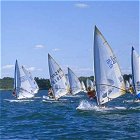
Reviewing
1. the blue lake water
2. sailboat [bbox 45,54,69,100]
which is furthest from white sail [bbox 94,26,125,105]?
sailboat [bbox 45,54,69,100]

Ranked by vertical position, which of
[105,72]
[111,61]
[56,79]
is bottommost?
[56,79]

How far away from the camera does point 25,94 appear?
236 ft

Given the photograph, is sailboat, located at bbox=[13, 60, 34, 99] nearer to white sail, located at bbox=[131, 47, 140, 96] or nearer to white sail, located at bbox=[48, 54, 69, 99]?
white sail, located at bbox=[48, 54, 69, 99]

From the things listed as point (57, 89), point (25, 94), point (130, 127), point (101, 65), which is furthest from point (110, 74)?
point (25, 94)

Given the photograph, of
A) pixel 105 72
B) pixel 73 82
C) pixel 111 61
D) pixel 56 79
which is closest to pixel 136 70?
pixel 56 79

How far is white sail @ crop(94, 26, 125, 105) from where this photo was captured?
40.8 meters

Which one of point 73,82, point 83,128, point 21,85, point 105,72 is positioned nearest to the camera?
point 83,128

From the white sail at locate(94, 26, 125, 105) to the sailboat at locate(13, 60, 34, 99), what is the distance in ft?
90.9

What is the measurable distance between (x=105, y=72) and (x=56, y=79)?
2529cm

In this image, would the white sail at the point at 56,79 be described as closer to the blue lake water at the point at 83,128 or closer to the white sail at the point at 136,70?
the white sail at the point at 136,70

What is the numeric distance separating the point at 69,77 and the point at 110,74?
167ft

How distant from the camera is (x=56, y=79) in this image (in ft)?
217

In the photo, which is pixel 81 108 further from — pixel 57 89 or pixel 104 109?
pixel 57 89

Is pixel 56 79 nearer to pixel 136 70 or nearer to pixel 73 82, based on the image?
pixel 136 70
